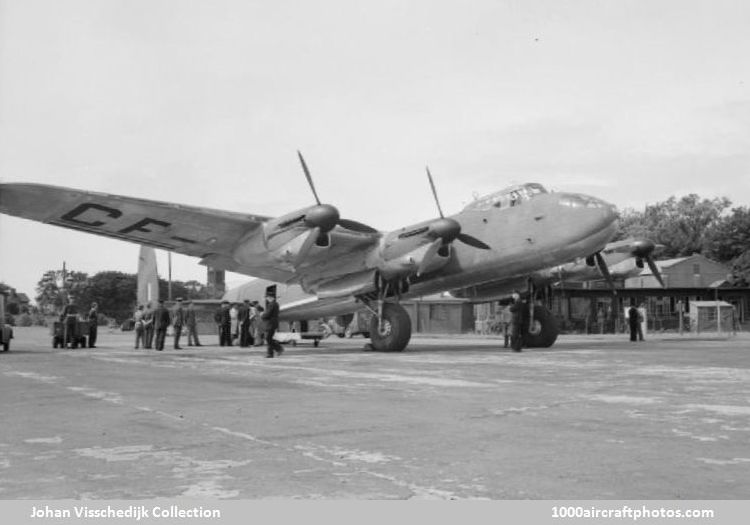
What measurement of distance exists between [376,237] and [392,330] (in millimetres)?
2841

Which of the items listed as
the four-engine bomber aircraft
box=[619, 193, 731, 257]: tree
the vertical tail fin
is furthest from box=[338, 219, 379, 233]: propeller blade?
box=[619, 193, 731, 257]: tree

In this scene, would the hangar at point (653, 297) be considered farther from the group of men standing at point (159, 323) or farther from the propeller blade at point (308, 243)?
the propeller blade at point (308, 243)

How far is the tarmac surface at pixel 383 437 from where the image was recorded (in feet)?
14.6

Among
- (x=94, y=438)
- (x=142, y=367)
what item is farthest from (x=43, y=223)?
(x=94, y=438)

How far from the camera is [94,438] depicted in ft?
20.7

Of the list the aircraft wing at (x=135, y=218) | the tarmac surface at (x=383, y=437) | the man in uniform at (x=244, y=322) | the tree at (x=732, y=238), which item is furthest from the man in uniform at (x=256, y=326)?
the tree at (x=732, y=238)

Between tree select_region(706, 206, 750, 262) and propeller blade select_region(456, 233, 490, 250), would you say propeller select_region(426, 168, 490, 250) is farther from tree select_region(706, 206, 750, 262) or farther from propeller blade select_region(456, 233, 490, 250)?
tree select_region(706, 206, 750, 262)

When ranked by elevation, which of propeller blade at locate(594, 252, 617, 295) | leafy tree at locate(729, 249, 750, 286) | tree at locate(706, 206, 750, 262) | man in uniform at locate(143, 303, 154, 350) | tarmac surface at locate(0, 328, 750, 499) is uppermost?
tree at locate(706, 206, 750, 262)

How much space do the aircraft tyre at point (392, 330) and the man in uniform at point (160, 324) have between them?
25.6ft

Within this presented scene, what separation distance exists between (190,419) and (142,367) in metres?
8.85

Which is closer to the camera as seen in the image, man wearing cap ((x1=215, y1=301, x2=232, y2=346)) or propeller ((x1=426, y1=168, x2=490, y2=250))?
propeller ((x1=426, y1=168, x2=490, y2=250))

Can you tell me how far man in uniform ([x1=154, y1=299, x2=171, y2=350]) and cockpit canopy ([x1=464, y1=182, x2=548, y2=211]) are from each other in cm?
1157

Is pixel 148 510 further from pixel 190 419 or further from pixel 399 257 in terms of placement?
pixel 399 257

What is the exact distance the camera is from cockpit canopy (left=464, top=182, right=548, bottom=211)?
20.5 meters
